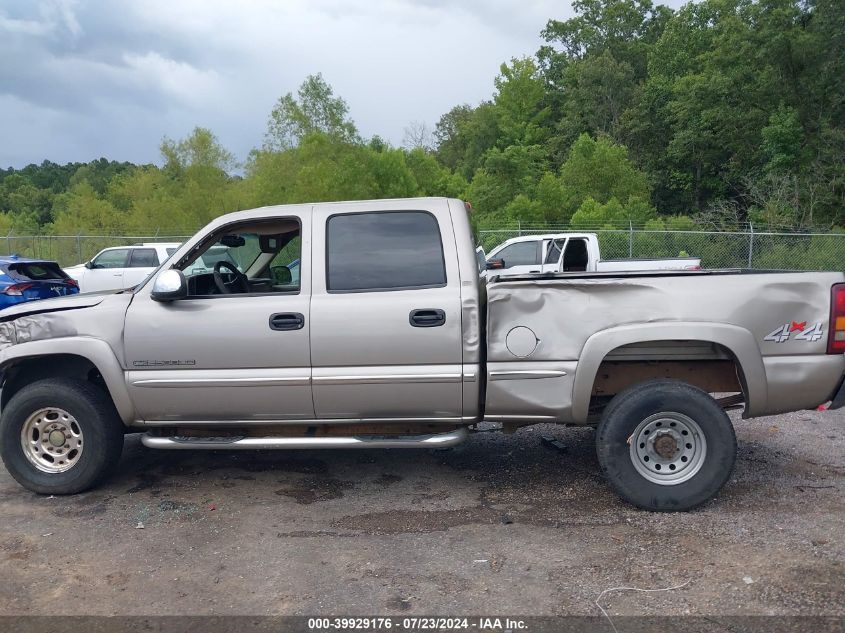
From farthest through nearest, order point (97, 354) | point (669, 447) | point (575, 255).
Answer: point (575, 255)
point (97, 354)
point (669, 447)

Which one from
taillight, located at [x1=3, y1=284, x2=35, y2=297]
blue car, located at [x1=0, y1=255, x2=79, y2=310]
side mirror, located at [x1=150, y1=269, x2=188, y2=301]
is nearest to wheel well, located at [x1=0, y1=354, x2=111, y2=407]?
side mirror, located at [x1=150, y1=269, x2=188, y2=301]

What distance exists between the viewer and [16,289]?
11.2 meters

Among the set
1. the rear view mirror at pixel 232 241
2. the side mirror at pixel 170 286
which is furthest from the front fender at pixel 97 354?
the rear view mirror at pixel 232 241

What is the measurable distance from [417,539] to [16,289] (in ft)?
31.7

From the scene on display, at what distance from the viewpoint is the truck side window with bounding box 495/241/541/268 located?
53.4 ft

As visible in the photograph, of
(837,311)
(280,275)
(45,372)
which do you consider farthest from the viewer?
(280,275)

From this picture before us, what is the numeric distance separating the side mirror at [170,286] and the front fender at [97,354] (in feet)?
1.73

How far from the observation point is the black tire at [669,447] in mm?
4344

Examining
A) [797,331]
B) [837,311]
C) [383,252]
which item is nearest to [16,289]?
[383,252]

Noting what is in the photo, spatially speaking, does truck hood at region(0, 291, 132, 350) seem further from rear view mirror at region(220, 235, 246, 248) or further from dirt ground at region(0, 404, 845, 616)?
dirt ground at region(0, 404, 845, 616)

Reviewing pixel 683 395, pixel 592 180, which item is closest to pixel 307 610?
pixel 683 395

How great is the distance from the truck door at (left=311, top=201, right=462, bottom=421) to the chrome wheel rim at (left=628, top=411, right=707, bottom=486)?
3.83ft

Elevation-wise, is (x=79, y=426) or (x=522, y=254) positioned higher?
(x=522, y=254)

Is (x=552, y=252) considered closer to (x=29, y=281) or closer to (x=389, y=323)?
(x=29, y=281)
